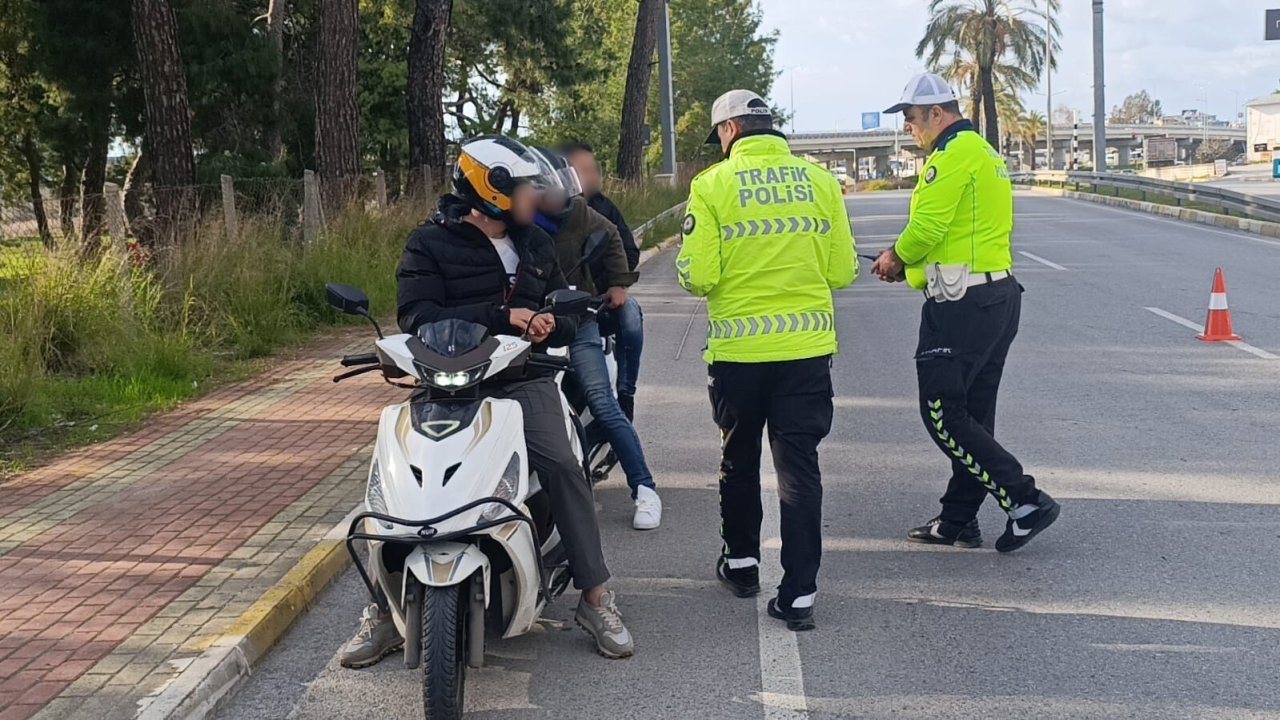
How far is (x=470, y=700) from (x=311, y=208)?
11.6m

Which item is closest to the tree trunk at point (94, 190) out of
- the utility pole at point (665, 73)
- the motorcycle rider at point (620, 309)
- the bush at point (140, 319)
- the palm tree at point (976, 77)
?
the bush at point (140, 319)

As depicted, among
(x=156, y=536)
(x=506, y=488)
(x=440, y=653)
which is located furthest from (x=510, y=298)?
(x=156, y=536)

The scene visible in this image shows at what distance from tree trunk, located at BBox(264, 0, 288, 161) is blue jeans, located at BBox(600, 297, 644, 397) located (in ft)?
70.4

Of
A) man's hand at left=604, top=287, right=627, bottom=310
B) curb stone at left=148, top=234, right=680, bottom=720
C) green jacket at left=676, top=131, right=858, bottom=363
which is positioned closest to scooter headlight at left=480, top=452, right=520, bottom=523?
green jacket at left=676, top=131, right=858, bottom=363

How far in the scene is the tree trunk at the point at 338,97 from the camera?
17.8 meters

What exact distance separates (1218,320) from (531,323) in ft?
29.0

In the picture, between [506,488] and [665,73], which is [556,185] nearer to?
[506,488]

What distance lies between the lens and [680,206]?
97.0 feet

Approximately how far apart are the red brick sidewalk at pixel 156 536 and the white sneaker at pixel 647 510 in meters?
1.55

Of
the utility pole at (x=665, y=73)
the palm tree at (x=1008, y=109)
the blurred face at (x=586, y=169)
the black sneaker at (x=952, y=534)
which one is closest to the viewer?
the black sneaker at (x=952, y=534)

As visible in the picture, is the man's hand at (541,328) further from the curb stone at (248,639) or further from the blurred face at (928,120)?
the blurred face at (928,120)

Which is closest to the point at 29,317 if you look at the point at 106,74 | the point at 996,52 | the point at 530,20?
the point at 106,74

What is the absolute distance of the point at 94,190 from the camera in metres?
31.5

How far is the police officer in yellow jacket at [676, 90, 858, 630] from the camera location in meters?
4.80
